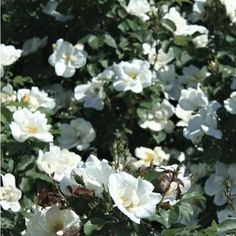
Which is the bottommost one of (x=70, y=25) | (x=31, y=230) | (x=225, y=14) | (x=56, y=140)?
(x=56, y=140)

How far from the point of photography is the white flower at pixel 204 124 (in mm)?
3252

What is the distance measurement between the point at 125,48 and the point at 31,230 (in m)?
1.90

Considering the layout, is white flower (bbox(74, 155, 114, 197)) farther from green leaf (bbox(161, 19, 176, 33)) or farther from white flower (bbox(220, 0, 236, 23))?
green leaf (bbox(161, 19, 176, 33))

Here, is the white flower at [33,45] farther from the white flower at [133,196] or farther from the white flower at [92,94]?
the white flower at [133,196]

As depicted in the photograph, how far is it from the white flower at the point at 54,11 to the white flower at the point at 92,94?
0.47 metres

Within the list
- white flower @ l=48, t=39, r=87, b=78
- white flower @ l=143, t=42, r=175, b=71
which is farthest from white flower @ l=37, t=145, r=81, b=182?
white flower @ l=143, t=42, r=175, b=71

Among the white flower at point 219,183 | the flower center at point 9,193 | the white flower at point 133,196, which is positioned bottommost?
the white flower at point 219,183

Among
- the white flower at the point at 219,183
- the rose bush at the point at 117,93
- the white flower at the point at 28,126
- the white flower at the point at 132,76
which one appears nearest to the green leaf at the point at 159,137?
the rose bush at the point at 117,93

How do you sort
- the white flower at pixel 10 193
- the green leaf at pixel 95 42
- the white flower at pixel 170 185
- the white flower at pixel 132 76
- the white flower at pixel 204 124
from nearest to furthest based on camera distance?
the white flower at pixel 170 185, the white flower at pixel 10 193, the white flower at pixel 204 124, the white flower at pixel 132 76, the green leaf at pixel 95 42

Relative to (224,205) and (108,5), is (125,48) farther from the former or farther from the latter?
(224,205)

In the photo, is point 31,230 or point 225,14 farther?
point 225,14

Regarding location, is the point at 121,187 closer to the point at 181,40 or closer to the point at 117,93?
the point at 117,93

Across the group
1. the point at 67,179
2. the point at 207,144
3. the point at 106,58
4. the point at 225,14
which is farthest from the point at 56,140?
the point at 67,179

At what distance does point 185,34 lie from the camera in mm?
3977
